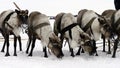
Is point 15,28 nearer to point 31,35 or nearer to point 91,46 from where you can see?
point 31,35

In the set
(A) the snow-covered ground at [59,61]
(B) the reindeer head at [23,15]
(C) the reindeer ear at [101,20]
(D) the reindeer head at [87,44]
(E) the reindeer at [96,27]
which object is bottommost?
(A) the snow-covered ground at [59,61]

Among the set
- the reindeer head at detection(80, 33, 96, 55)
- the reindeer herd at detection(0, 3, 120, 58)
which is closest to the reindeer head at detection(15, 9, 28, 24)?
the reindeer herd at detection(0, 3, 120, 58)

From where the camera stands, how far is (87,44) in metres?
10.5

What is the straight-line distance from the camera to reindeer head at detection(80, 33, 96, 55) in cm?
1047

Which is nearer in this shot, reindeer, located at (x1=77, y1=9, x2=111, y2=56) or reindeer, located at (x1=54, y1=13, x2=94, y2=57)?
reindeer, located at (x1=54, y1=13, x2=94, y2=57)

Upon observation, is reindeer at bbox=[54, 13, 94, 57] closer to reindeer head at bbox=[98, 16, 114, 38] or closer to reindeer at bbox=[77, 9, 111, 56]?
reindeer at bbox=[77, 9, 111, 56]

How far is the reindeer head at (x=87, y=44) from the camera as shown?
1047cm

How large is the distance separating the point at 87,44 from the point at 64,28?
0.70 meters

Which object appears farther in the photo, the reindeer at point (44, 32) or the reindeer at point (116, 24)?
the reindeer at point (116, 24)

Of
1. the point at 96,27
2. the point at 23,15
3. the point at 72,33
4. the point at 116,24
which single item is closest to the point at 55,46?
the point at 72,33

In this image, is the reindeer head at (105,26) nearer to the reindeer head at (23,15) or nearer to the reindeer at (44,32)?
the reindeer at (44,32)

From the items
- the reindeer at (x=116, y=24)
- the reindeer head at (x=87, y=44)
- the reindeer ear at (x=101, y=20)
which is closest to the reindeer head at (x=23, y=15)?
the reindeer head at (x=87, y=44)

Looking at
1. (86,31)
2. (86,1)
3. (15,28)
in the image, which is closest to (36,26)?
(15,28)

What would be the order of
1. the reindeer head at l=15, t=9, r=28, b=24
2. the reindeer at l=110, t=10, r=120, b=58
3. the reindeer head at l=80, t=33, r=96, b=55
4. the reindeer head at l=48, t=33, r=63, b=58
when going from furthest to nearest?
the reindeer at l=110, t=10, r=120, b=58 → the reindeer head at l=15, t=9, r=28, b=24 → the reindeer head at l=80, t=33, r=96, b=55 → the reindeer head at l=48, t=33, r=63, b=58
